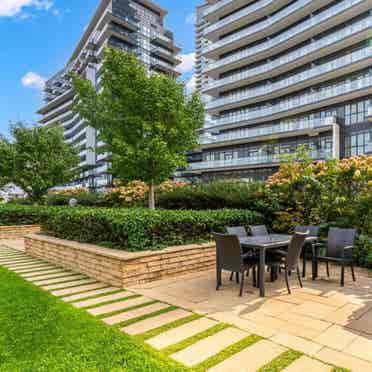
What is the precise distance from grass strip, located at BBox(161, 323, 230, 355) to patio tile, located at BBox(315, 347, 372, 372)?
1.04 metres

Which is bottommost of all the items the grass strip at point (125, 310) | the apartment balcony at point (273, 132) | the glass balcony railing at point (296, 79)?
the grass strip at point (125, 310)

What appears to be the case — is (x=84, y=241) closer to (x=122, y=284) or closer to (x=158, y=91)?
(x=122, y=284)

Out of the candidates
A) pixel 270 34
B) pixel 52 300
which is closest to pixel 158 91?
pixel 52 300

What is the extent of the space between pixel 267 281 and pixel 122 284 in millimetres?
2620

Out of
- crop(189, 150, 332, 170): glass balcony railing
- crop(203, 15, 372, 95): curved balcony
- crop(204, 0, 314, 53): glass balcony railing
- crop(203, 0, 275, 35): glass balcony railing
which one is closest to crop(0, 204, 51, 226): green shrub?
crop(189, 150, 332, 170): glass balcony railing

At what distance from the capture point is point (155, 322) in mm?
3594

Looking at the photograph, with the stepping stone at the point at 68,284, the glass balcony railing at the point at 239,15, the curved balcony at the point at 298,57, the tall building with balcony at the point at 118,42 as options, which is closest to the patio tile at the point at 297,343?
the stepping stone at the point at 68,284

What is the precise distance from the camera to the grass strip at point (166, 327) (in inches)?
126

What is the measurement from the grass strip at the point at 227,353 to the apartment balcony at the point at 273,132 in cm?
2712

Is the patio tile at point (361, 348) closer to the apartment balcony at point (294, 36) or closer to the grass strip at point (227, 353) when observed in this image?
the grass strip at point (227, 353)

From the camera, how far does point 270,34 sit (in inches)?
1448

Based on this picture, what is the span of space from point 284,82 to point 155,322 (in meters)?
34.3

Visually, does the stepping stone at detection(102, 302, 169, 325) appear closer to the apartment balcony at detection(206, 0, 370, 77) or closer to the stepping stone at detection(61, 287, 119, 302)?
the stepping stone at detection(61, 287, 119, 302)

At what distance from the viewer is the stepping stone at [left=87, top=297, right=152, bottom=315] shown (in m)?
3.94
